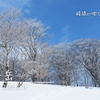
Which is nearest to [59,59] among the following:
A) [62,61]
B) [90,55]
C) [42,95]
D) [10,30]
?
[62,61]

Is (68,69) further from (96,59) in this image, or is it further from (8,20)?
(8,20)

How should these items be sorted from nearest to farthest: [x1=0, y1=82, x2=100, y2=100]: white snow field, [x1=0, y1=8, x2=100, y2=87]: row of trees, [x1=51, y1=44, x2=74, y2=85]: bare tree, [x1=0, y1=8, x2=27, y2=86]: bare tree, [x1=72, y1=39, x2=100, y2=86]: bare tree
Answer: [x1=0, y1=82, x2=100, y2=100]: white snow field < [x1=0, y1=8, x2=27, y2=86]: bare tree < [x1=0, y1=8, x2=100, y2=87]: row of trees < [x1=72, y1=39, x2=100, y2=86]: bare tree < [x1=51, y1=44, x2=74, y2=85]: bare tree

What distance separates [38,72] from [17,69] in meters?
10.7

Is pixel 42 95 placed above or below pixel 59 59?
below

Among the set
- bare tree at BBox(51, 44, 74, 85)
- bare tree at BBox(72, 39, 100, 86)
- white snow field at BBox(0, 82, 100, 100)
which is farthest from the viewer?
bare tree at BBox(51, 44, 74, 85)

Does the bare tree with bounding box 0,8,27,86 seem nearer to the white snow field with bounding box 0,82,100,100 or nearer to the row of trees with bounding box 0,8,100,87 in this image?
the white snow field with bounding box 0,82,100,100

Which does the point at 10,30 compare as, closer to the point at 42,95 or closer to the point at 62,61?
the point at 42,95

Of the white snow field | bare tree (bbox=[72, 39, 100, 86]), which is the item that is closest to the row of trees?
bare tree (bbox=[72, 39, 100, 86])

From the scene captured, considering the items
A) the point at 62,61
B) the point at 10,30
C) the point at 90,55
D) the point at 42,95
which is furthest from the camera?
the point at 62,61

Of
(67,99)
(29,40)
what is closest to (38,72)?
(29,40)

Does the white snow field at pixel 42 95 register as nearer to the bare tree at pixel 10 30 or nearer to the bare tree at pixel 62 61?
the bare tree at pixel 10 30

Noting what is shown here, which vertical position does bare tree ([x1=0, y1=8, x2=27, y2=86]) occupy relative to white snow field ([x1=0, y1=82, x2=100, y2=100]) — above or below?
above

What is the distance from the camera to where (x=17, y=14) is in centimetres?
1112

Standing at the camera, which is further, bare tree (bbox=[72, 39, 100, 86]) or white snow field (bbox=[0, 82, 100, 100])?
bare tree (bbox=[72, 39, 100, 86])
